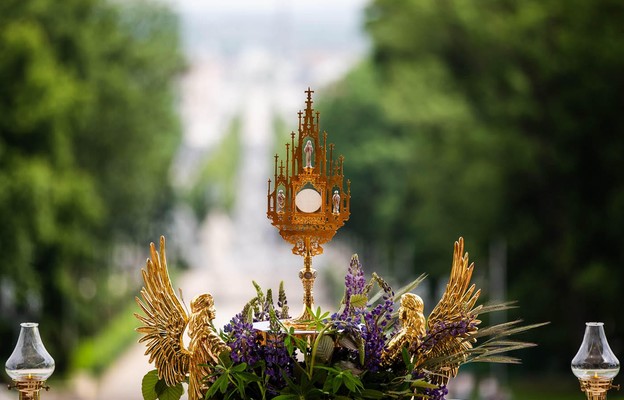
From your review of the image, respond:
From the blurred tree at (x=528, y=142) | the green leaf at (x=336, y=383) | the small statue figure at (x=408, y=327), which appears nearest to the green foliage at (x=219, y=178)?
the blurred tree at (x=528, y=142)

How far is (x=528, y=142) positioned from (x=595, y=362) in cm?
2072

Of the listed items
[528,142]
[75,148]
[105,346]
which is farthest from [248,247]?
[528,142]

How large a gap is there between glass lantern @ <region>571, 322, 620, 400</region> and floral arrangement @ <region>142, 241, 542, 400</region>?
28 cm

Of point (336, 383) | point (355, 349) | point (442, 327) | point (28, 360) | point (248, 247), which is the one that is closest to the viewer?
point (336, 383)

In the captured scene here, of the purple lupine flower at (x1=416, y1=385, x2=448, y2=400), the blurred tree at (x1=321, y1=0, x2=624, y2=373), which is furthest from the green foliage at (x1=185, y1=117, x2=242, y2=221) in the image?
the purple lupine flower at (x1=416, y1=385, x2=448, y2=400)

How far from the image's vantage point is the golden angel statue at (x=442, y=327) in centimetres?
429

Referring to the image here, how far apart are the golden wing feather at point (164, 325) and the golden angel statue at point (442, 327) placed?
56 centimetres

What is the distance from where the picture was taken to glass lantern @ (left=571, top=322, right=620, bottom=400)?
14.6 ft

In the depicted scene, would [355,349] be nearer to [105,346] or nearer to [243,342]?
[243,342]

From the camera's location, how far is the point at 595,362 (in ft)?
14.6

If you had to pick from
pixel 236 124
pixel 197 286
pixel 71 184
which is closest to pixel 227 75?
pixel 236 124

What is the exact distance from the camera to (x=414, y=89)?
28453 mm

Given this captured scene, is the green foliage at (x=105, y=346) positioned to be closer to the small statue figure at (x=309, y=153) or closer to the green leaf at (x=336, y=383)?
the small statue figure at (x=309, y=153)

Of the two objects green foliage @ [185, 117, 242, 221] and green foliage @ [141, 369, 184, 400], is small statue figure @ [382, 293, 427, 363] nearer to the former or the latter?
green foliage @ [141, 369, 184, 400]
